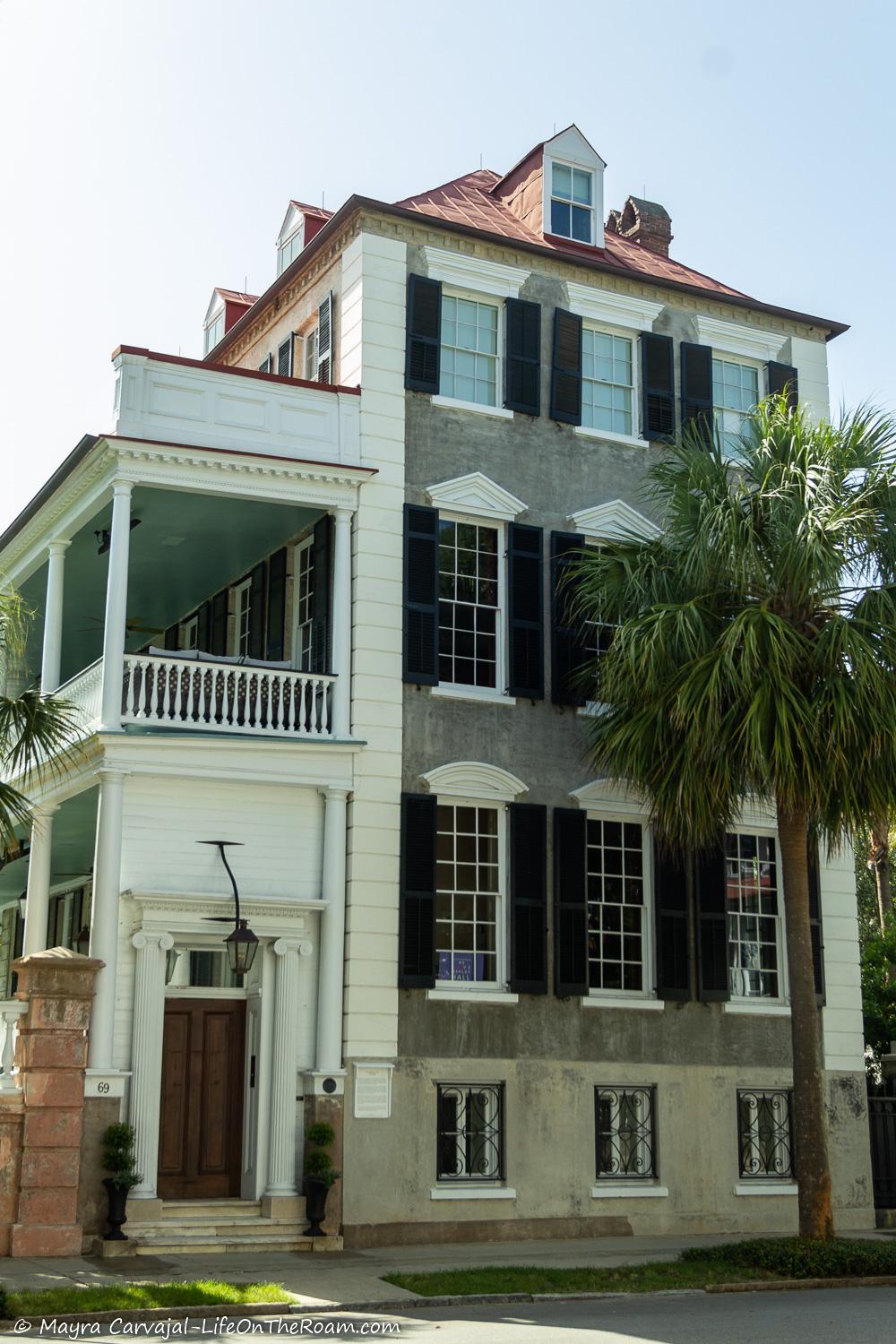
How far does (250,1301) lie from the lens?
13.3 metres

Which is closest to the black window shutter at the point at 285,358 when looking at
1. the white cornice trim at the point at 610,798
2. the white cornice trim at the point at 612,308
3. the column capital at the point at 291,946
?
the white cornice trim at the point at 612,308

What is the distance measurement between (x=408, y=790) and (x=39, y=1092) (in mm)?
5740

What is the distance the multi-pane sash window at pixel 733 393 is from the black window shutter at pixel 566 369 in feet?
8.65

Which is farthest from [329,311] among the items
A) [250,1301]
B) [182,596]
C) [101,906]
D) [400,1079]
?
[250,1301]

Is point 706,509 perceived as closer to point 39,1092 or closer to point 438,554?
point 438,554

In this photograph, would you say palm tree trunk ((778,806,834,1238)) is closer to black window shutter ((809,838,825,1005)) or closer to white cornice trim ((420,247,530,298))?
black window shutter ((809,838,825,1005))

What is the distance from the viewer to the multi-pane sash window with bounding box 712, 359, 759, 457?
24.0m

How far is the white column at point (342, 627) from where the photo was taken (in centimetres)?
1953

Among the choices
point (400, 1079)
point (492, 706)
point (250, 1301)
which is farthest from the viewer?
point (492, 706)

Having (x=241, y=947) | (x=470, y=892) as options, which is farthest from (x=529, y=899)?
(x=241, y=947)

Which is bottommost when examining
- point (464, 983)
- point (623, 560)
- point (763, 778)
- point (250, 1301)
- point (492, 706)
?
point (250, 1301)

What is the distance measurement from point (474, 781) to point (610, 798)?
205 cm

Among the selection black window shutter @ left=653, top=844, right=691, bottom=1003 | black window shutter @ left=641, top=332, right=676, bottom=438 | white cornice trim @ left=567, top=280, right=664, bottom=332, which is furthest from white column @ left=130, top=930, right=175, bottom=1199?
white cornice trim @ left=567, top=280, right=664, bottom=332

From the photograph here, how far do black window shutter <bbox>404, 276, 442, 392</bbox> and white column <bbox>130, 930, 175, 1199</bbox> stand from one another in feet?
26.1
